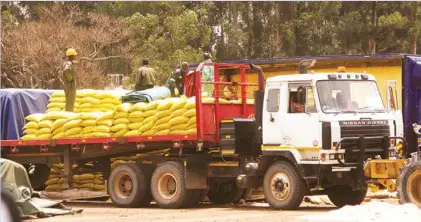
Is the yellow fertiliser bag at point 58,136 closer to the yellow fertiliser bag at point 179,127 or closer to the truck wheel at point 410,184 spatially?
the yellow fertiliser bag at point 179,127

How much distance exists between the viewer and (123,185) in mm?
21812

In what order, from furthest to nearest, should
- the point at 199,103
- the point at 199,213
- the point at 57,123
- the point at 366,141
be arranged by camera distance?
1. the point at 57,123
2. the point at 199,103
3. the point at 199,213
4. the point at 366,141

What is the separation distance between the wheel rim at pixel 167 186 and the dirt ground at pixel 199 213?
343mm

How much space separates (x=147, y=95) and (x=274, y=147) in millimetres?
3451

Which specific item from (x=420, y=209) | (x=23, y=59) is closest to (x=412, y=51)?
(x=23, y=59)

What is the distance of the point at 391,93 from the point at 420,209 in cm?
612

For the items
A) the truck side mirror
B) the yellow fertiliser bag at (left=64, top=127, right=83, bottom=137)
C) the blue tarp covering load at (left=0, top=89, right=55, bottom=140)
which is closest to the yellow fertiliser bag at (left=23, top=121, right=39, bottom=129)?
the blue tarp covering load at (left=0, top=89, right=55, bottom=140)

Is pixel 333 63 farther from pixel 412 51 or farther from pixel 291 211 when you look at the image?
pixel 412 51

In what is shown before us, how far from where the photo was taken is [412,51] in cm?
4584

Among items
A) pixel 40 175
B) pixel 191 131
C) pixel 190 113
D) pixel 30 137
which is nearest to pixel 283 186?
pixel 191 131

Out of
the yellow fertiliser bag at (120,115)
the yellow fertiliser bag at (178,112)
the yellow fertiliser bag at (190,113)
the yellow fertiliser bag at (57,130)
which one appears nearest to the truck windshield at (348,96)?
the yellow fertiliser bag at (190,113)

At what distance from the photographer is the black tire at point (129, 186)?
21.2 metres

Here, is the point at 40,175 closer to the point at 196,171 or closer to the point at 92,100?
the point at 92,100

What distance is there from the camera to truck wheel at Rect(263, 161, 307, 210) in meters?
18.6
